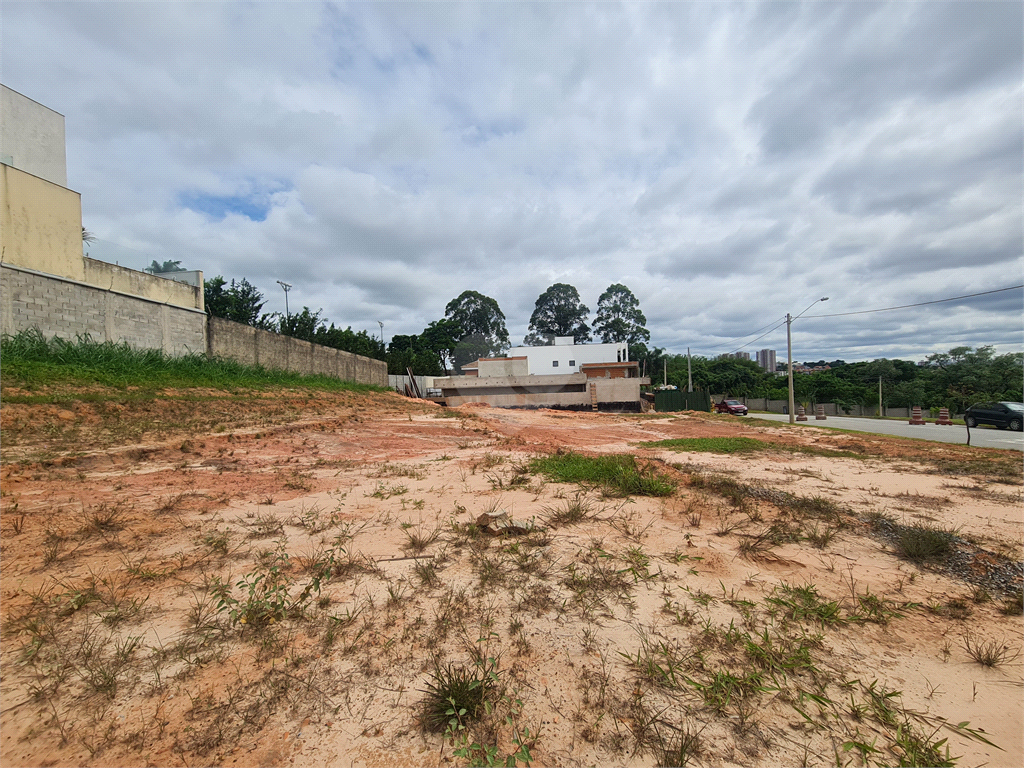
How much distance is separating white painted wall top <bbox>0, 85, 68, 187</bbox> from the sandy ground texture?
1805cm

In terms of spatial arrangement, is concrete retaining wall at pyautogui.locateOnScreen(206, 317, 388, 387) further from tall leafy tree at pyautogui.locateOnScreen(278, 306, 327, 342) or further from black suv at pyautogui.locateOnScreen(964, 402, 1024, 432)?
black suv at pyautogui.locateOnScreen(964, 402, 1024, 432)

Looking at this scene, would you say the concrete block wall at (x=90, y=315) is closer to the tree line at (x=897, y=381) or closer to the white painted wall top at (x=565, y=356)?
the white painted wall top at (x=565, y=356)

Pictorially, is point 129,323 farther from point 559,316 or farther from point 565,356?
point 559,316

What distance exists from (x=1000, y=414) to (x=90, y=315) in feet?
116

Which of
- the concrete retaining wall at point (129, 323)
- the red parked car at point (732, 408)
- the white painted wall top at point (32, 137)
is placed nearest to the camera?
the concrete retaining wall at point (129, 323)

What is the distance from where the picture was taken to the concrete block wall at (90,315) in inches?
431

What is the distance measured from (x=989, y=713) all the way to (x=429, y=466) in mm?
6253

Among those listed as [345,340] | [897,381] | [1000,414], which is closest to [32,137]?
[345,340]

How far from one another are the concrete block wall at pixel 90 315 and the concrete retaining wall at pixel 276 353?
735 mm

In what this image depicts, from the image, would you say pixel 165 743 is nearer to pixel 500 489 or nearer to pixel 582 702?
pixel 582 702

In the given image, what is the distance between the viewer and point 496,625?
2574 millimetres

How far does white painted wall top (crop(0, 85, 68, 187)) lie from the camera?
49.2 ft

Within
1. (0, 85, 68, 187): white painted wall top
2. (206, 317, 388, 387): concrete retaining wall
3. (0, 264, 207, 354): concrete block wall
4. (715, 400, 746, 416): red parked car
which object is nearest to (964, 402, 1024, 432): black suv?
(715, 400, 746, 416): red parked car

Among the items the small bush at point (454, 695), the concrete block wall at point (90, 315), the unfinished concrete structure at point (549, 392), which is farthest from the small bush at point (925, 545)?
the unfinished concrete structure at point (549, 392)
